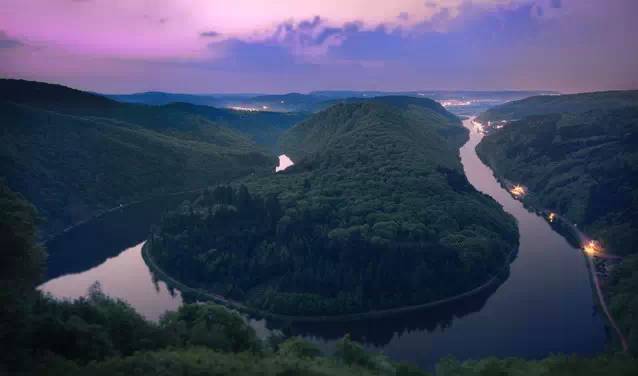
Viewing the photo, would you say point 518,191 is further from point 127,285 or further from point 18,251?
point 18,251

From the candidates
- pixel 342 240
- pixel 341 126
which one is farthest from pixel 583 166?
pixel 341 126

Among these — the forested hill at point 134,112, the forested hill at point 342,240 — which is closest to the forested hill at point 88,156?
the forested hill at point 134,112

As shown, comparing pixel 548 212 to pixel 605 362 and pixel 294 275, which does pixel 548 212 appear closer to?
pixel 294 275

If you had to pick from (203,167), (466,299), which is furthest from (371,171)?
(203,167)

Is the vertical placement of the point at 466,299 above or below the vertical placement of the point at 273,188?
below

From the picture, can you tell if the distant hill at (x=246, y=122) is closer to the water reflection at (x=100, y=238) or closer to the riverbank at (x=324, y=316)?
the water reflection at (x=100, y=238)

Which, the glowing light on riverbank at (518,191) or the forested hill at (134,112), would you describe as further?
the forested hill at (134,112)
